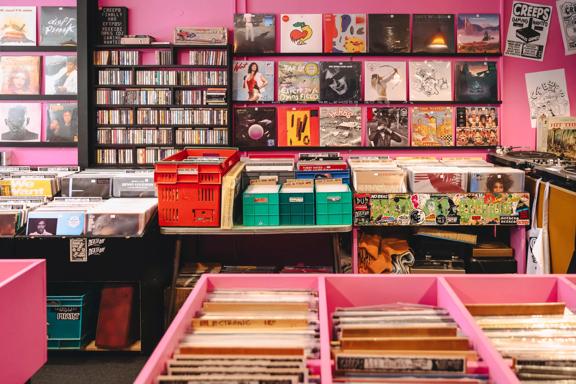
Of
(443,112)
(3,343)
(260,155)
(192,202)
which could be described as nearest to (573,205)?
(443,112)

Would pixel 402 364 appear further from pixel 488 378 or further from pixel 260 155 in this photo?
pixel 260 155

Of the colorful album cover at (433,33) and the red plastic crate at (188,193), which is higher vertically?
the colorful album cover at (433,33)

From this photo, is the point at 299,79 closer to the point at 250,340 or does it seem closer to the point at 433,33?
the point at 433,33

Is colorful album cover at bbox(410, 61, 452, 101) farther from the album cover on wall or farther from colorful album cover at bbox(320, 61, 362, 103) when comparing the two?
the album cover on wall

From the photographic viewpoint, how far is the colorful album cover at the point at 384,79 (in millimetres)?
5699

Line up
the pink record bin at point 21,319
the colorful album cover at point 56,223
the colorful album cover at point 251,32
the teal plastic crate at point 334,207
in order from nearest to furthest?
the pink record bin at point 21,319 → the colorful album cover at point 56,223 → the teal plastic crate at point 334,207 → the colorful album cover at point 251,32

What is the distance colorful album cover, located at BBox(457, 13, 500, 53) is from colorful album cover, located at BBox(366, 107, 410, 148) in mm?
910

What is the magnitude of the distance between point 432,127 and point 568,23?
5.83 feet

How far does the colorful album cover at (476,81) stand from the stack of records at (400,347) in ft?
14.4

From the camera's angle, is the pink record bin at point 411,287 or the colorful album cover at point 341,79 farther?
the colorful album cover at point 341,79

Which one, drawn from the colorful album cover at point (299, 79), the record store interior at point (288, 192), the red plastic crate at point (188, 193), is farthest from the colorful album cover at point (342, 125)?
the red plastic crate at point (188, 193)

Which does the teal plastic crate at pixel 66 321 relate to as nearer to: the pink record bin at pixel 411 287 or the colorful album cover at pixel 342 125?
the pink record bin at pixel 411 287

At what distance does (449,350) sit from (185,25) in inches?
197

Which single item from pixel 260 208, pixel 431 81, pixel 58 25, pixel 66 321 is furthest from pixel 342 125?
pixel 66 321
